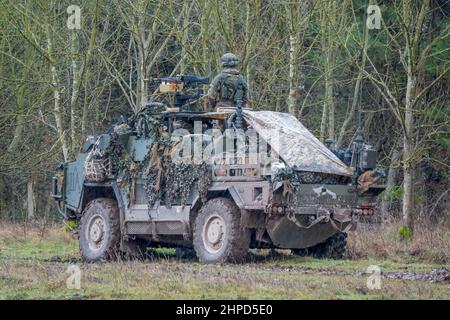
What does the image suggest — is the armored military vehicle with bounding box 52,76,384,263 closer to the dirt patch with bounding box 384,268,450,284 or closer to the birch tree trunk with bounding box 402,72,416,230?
the dirt patch with bounding box 384,268,450,284

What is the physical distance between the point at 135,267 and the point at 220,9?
34.1ft

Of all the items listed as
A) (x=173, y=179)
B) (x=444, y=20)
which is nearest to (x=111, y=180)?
(x=173, y=179)

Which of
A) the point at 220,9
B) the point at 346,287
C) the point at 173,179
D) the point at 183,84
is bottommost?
the point at 346,287

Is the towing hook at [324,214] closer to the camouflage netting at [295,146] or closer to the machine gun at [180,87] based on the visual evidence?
the camouflage netting at [295,146]

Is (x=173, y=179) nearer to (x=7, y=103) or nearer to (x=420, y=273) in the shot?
(x=420, y=273)

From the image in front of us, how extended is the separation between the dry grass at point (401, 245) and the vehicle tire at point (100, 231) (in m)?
3.73

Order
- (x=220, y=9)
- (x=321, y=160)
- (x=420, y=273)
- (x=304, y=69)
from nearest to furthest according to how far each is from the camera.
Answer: (x=420, y=273), (x=321, y=160), (x=220, y=9), (x=304, y=69)

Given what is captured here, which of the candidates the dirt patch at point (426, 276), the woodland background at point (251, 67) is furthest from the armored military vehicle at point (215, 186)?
the woodland background at point (251, 67)

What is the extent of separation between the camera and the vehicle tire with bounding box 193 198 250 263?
1772 cm

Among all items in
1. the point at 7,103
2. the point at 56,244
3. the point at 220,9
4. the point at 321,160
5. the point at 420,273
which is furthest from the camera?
the point at 7,103

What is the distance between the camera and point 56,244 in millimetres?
23438

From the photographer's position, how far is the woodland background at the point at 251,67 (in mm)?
24078

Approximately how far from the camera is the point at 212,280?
1467 cm

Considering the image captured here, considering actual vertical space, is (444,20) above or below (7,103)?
above
